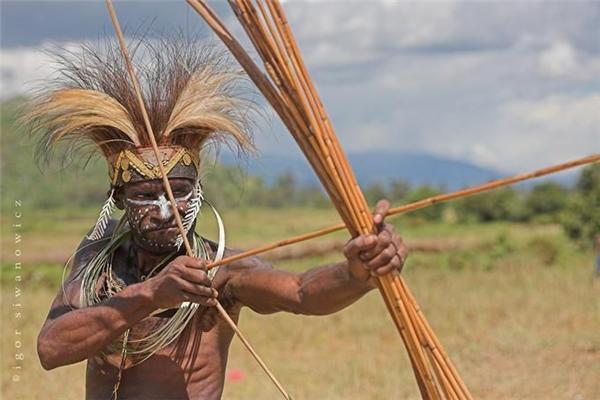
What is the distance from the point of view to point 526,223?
45062mm

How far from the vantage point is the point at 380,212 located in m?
2.57

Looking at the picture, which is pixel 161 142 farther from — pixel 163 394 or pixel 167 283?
pixel 163 394

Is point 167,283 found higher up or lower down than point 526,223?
higher up

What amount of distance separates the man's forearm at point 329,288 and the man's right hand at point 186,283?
0.97 ft

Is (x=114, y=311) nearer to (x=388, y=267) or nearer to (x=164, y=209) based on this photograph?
(x=164, y=209)

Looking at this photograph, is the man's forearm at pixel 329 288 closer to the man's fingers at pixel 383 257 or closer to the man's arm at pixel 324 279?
the man's arm at pixel 324 279

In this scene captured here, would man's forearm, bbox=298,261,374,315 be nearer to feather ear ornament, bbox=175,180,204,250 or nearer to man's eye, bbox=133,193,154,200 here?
feather ear ornament, bbox=175,180,204,250

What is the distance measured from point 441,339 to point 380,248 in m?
8.05

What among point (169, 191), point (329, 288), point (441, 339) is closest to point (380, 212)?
point (329, 288)

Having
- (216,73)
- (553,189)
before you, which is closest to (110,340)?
(216,73)

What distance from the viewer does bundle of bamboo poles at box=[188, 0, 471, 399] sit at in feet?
8.60

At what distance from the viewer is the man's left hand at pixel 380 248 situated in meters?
2.58

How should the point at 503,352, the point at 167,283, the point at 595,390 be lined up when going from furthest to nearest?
the point at 503,352 → the point at 595,390 → the point at 167,283

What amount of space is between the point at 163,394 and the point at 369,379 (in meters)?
5.05
